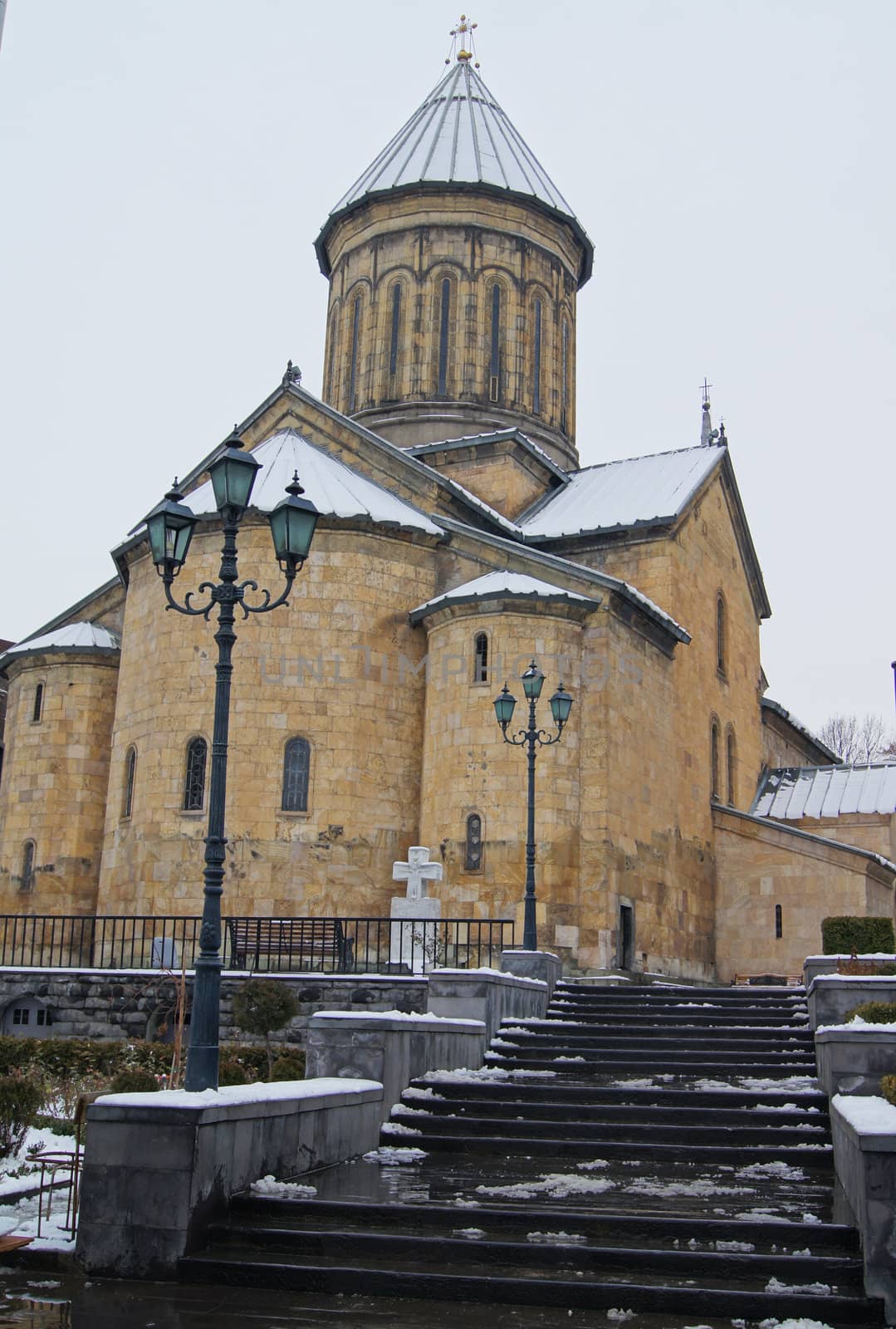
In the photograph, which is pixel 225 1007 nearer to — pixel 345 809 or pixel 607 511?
pixel 345 809

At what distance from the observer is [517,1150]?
32.0 feet

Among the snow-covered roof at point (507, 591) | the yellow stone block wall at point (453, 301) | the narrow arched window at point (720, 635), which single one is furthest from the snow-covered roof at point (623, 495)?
the snow-covered roof at point (507, 591)

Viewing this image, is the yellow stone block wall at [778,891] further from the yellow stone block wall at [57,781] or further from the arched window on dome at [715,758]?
the yellow stone block wall at [57,781]

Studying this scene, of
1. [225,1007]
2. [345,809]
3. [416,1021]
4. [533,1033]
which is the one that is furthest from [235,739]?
[416,1021]

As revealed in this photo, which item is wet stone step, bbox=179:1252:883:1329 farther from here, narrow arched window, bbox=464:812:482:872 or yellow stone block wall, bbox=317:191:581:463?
yellow stone block wall, bbox=317:191:581:463

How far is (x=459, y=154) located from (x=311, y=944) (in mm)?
19346

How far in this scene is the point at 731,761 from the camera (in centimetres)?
2820

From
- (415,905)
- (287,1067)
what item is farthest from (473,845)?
(287,1067)

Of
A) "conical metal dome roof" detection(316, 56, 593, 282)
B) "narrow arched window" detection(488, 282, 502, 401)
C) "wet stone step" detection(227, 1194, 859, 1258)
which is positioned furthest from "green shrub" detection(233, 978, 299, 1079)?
"conical metal dome roof" detection(316, 56, 593, 282)

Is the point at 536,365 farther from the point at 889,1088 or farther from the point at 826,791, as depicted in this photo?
the point at 889,1088

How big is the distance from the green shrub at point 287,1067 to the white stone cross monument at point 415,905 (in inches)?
168

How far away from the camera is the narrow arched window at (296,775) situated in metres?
20.8

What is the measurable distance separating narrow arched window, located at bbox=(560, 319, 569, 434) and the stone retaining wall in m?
16.9

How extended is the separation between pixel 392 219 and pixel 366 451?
7505mm
